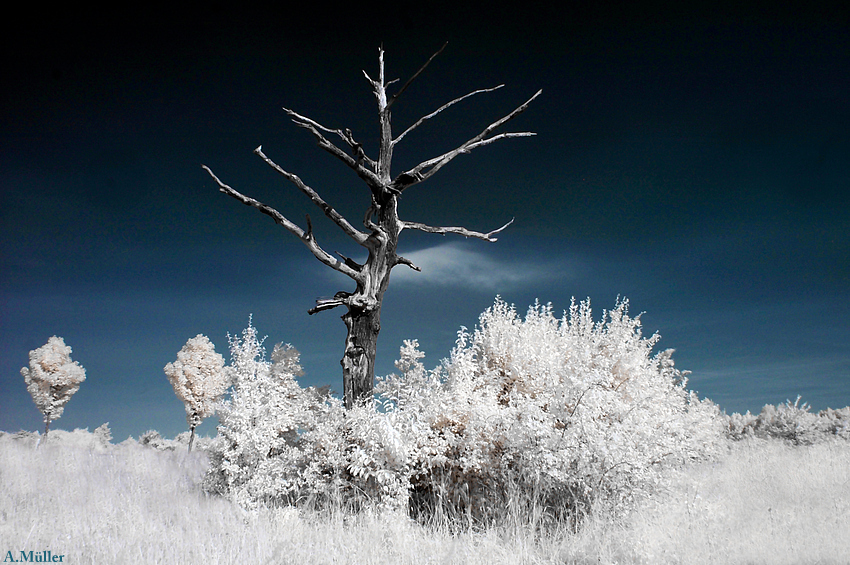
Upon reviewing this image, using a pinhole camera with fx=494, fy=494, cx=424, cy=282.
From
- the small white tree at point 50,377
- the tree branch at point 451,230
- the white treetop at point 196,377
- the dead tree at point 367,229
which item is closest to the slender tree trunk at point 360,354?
the dead tree at point 367,229

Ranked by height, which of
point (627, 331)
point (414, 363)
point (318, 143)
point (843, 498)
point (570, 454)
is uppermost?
point (318, 143)

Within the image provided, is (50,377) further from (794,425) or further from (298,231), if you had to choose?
(794,425)

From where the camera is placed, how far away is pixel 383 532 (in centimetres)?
488

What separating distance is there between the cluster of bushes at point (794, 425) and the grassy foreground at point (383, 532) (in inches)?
310

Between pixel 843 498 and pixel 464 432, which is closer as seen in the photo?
pixel 464 432

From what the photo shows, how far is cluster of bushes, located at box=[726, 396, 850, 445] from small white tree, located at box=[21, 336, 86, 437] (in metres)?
21.9

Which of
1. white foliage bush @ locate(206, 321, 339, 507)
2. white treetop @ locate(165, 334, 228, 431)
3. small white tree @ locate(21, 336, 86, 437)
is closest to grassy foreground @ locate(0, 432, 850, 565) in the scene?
white foliage bush @ locate(206, 321, 339, 507)

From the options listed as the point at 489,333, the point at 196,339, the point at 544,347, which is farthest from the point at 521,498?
the point at 196,339

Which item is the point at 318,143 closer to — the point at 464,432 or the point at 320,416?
the point at 320,416

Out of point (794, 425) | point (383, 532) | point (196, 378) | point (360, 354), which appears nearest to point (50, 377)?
point (196, 378)

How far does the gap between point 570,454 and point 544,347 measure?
7.12 ft

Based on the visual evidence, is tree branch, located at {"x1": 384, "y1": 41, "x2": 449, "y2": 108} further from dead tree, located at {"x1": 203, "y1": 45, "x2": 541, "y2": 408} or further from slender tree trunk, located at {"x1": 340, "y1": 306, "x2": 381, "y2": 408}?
slender tree trunk, located at {"x1": 340, "y1": 306, "x2": 381, "y2": 408}

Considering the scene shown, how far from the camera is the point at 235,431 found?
6.32 metres

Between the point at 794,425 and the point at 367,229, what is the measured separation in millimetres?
13988
